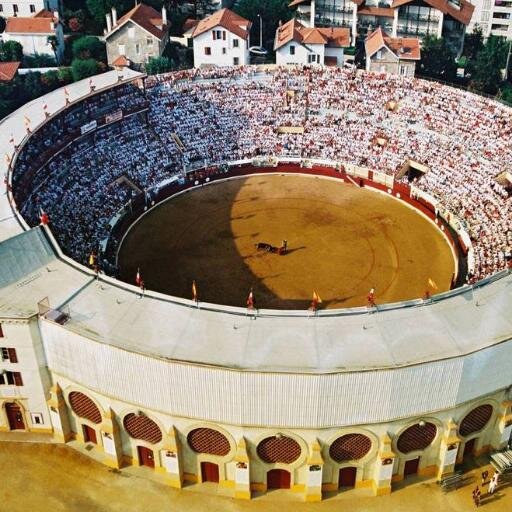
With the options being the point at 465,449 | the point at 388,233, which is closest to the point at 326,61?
the point at 388,233

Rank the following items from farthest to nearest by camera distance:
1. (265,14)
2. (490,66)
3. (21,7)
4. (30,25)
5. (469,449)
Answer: (265,14), (21,7), (30,25), (490,66), (469,449)

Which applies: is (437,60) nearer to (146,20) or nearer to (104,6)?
(146,20)

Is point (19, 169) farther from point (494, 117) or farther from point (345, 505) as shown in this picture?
point (494, 117)

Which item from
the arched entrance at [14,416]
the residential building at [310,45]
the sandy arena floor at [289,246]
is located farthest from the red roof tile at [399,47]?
the arched entrance at [14,416]

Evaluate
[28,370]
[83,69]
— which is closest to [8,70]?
[83,69]

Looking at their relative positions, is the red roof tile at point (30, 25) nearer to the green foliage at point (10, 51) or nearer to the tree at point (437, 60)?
the green foliage at point (10, 51)

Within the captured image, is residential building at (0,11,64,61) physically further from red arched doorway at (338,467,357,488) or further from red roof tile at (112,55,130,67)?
red arched doorway at (338,467,357,488)

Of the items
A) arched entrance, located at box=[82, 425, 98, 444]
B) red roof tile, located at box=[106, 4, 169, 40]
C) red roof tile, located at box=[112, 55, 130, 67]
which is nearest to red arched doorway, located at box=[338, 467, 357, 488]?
arched entrance, located at box=[82, 425, 98, 444]
